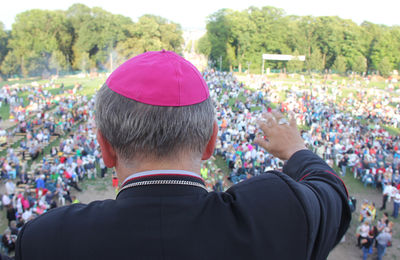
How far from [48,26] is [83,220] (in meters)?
57.7

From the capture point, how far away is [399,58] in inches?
1838

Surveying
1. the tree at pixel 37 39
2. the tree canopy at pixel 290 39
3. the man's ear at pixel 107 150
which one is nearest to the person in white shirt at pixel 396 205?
the man's ear at pixel 107 150

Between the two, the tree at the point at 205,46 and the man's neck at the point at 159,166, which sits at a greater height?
the tree at the point at 205,46

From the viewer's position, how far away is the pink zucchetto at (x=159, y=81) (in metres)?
1.00

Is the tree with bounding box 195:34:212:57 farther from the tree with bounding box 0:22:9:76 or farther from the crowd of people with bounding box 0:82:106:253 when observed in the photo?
the crowd of people with bounding box 0:82:106:253

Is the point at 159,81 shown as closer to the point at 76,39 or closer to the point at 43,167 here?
the point at 43,167

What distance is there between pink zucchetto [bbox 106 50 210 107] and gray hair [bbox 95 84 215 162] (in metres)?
0.02

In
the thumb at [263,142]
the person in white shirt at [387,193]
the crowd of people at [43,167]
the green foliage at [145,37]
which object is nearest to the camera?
the thumb at [263,142]

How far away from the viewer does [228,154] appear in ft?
48.1

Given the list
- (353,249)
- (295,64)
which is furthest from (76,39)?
(353,249)

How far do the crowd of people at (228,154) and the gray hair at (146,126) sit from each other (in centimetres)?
748

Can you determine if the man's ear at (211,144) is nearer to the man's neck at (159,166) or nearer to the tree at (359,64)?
the man's neck at (159,166)

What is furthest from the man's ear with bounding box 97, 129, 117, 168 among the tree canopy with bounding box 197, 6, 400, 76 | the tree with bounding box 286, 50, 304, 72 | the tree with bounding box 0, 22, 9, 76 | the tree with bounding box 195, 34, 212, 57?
the tree with bounding box 195, 34, 212, 57

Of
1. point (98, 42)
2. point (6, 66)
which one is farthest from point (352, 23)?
point (6, 66)
